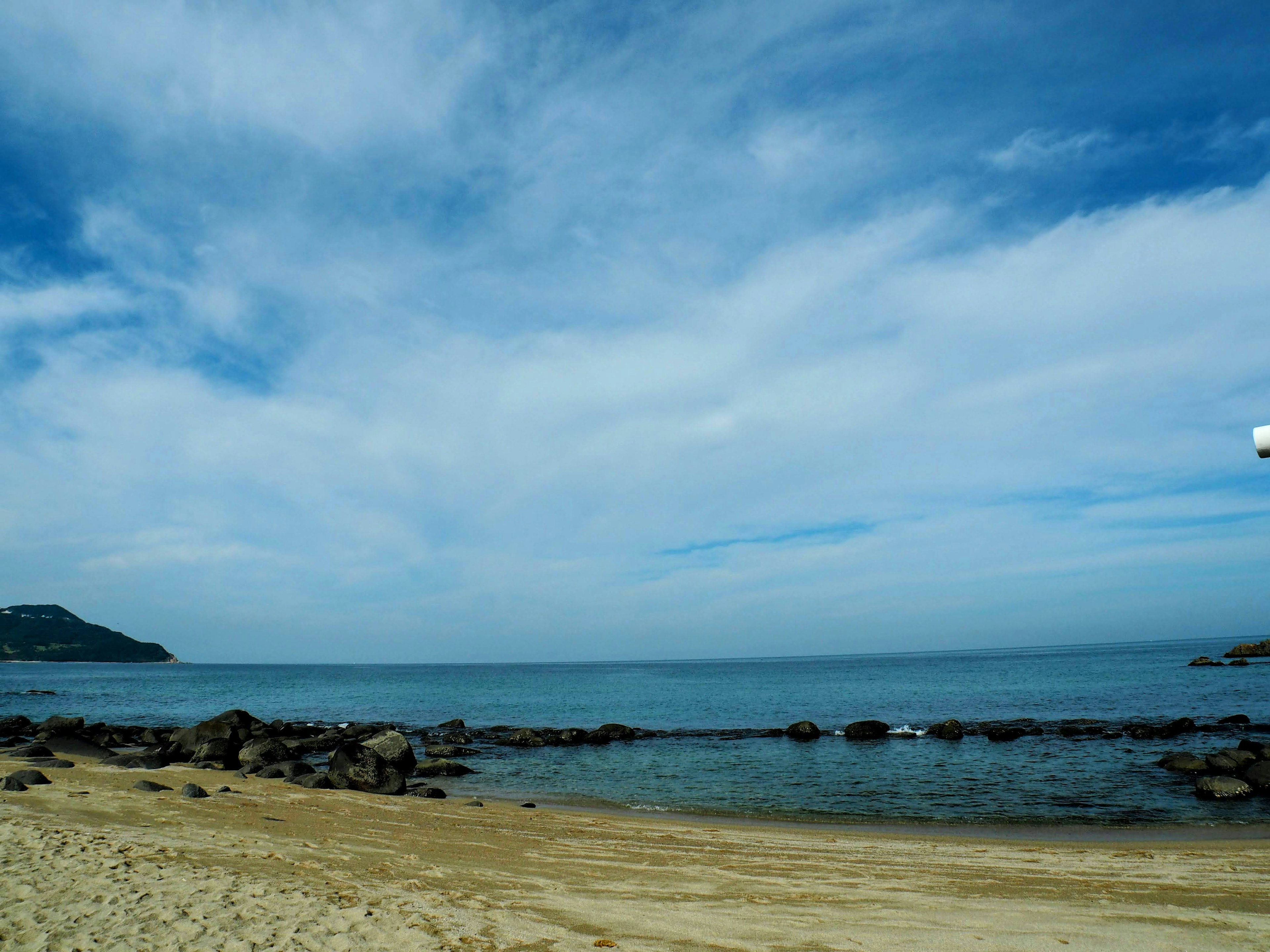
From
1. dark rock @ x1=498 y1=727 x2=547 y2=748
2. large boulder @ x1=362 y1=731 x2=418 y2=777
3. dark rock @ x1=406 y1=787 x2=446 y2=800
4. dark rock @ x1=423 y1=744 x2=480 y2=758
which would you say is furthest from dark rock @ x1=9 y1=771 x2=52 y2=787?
dark rock @ x1=498 y1=727 x2=547 y2=748

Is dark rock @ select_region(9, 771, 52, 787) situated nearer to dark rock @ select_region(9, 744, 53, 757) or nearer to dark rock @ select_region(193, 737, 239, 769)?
dark rock @ select_region(193, 737, 239, 769)

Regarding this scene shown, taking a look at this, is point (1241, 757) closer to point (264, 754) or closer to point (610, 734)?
point (610, 734)

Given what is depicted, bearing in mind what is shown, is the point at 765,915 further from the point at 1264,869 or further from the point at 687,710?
the point at 687,710

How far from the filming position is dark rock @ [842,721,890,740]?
35.9 m

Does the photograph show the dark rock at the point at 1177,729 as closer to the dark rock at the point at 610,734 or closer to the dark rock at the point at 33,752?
the dark rock at the point at 610,734

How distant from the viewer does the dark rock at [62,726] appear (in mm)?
32875

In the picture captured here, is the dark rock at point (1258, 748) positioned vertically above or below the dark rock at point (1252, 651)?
above

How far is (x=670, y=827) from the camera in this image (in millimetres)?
17125

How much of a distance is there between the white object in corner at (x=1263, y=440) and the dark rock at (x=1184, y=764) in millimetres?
26562

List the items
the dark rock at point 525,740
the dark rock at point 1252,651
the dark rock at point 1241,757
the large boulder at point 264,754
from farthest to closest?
the dark rock at point 1252,651
the dark rock at point 525,740
the large boulder at point 264,754
the dark rock at point 1241,757

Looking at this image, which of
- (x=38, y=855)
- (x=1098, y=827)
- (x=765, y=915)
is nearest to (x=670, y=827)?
(x=765, y=915)

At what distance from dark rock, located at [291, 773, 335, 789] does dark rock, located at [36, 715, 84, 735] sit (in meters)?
18.4

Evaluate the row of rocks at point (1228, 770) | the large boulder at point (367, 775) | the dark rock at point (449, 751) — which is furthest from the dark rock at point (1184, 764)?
the dark rock at point (449, 751)

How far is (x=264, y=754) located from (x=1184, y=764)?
31986 mm
